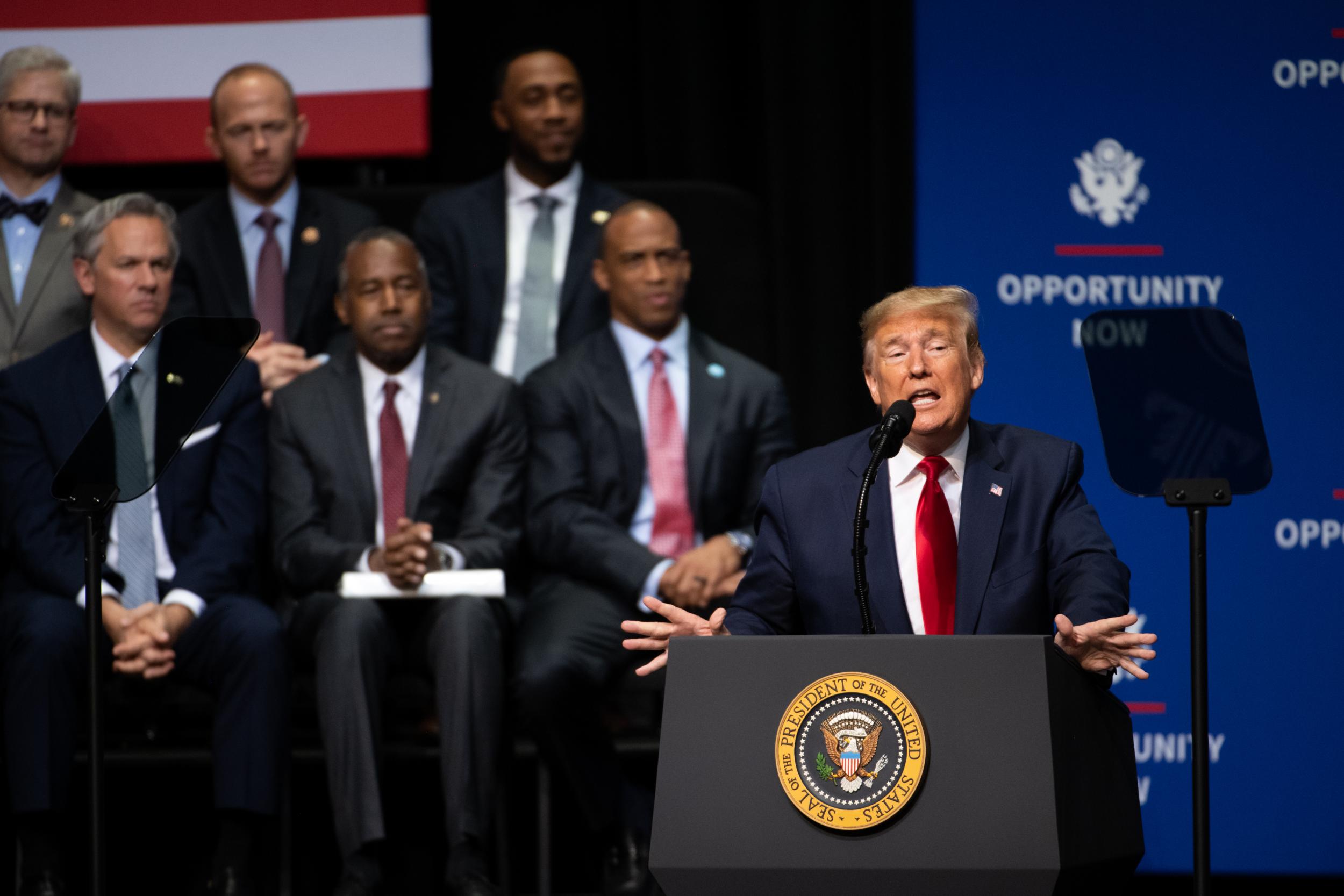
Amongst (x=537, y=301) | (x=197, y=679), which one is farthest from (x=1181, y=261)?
(x=197, y=679)

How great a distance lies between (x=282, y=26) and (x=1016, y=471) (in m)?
2.74

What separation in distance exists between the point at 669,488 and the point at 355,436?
76 cm

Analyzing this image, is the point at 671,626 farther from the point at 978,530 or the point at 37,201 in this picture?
the point at 37,201

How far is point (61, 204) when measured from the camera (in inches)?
167

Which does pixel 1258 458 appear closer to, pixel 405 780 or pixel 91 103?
pixel 405 780

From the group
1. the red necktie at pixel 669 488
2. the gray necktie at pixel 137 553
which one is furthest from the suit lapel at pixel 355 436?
the red necktie at pixel 669 488

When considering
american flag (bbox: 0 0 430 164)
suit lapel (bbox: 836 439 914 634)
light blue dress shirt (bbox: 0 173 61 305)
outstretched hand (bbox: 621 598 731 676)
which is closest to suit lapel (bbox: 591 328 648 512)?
american flag (bbox: 0 0 430 164)

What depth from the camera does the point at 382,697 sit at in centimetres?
359

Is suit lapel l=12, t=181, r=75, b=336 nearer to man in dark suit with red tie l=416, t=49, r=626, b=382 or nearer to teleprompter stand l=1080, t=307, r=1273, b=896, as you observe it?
man in dark suit with red tie l=416, t=49, r=626, b=382

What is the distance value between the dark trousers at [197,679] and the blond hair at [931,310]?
1476 millimetres

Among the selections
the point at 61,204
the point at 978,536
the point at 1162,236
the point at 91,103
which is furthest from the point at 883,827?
the point at 91,103

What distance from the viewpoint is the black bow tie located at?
13.9 ft

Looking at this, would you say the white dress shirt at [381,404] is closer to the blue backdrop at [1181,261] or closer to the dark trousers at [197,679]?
the dark trousers at [197,679]

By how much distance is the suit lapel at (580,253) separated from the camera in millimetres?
4363
